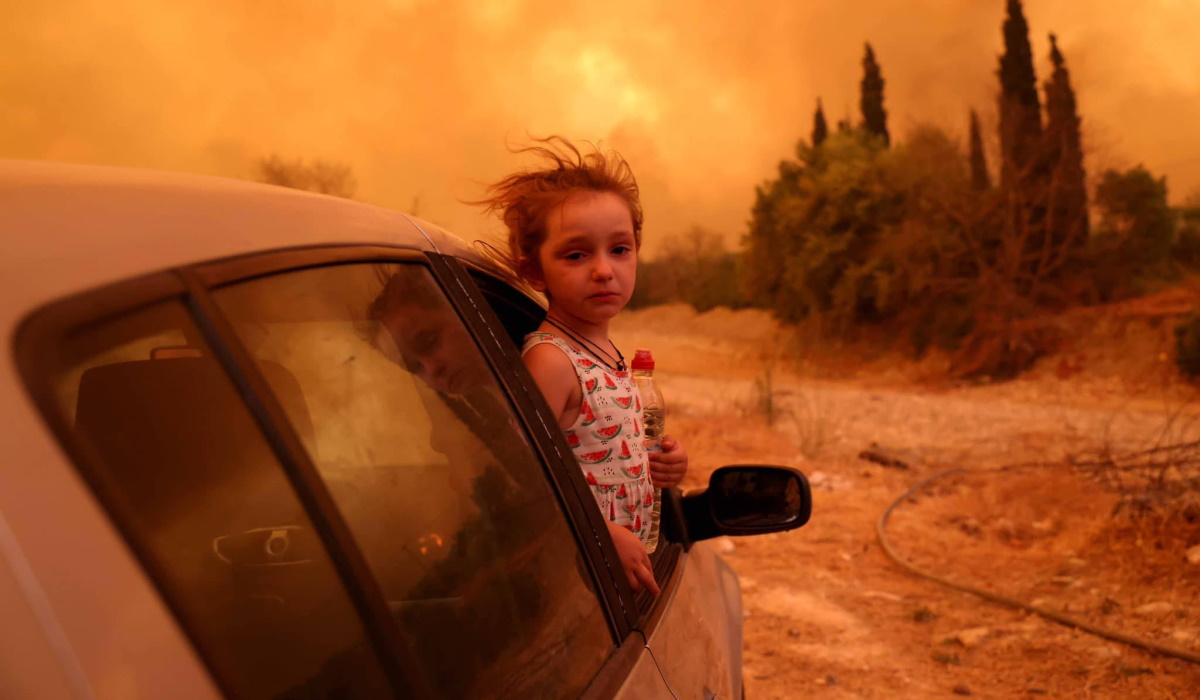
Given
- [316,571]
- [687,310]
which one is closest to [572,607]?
[316,571]

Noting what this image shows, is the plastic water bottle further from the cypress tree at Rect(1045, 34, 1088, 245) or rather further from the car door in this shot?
the cypress tree at Rect(1045, 34, 1088, 245)

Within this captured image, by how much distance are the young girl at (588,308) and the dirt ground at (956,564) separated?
7.97 feet

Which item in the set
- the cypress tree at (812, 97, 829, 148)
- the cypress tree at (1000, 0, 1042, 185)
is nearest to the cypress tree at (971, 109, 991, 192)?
the cypress tree at (1000, 0, 1042, 185)

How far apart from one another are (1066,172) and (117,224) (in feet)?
75.1

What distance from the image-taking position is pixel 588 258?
1.80 meters

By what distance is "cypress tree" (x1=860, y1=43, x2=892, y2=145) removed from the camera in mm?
29547

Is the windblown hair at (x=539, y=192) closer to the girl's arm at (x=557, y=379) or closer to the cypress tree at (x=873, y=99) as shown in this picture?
the girl's arm at (x=557, y=379)

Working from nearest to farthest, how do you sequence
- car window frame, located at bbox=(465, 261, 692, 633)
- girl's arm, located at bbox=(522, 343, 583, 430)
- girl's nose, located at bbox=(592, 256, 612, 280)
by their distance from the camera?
1. car window frame, located at bbox=(465, 261, 692, 633)
2. girl's arm, located at bbox=(522, 343, 583, 430)
3. girl's nose, located at bbox=(592, 256, 612, 280)

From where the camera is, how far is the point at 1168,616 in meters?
4.16

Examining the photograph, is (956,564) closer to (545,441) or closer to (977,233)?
(545,441)

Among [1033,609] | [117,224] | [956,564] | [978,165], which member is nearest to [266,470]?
[117,224]

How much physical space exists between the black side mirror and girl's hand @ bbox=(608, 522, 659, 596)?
0.46m

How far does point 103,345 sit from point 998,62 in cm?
2626

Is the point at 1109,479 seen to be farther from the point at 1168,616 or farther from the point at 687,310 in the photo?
the point at 687,310
